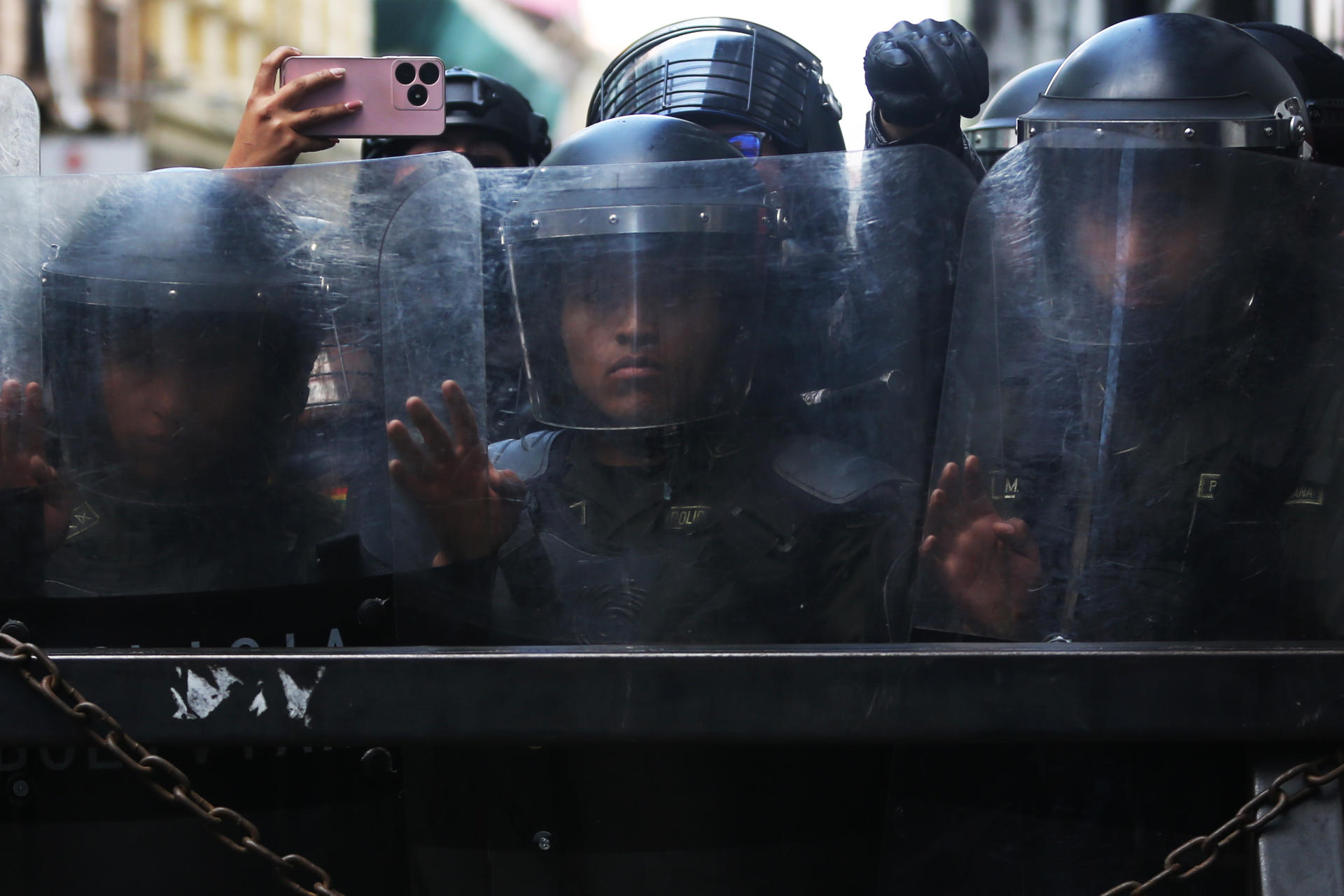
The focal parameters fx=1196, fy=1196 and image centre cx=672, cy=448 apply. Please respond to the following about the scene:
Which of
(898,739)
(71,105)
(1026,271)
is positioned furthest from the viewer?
(71,105)

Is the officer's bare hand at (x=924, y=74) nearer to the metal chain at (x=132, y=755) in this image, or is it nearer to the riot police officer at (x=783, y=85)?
the riot police officer at (x=783, y=85)

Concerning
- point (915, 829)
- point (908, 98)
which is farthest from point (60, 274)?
point (908, 98)

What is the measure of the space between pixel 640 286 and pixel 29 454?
2.55ft

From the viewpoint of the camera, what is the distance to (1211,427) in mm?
1404

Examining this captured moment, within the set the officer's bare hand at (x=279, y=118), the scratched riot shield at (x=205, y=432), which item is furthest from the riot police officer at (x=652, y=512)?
the officer's bare hand at (x=279, y=118)

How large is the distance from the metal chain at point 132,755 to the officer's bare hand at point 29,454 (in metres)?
0.19

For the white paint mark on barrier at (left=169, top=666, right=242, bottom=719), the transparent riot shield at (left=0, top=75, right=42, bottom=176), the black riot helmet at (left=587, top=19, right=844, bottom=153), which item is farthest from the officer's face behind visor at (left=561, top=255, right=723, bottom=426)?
the black riot helmet at (left=587, top=19, right=844, bottom=153)

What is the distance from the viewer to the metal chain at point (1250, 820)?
50.7 inches

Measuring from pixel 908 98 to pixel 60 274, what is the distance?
1.72 metres

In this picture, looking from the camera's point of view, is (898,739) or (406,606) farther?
(406,606)

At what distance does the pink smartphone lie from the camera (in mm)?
1526

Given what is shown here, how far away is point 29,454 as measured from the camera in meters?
1.47

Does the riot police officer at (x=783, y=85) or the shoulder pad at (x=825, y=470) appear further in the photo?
the riot police officer at (x=783, y=85)

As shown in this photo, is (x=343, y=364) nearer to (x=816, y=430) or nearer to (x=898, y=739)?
(x=816, y=430)
